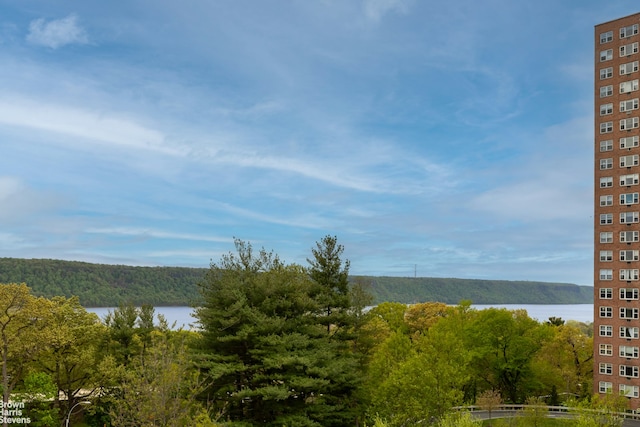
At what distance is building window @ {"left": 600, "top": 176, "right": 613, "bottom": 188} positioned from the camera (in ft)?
233

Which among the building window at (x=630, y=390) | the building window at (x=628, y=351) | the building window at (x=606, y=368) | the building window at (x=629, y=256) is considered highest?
the building window at (x=629, y=256)

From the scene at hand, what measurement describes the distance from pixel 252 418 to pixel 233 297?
975 centimetres

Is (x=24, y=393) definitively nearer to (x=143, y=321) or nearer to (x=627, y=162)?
(x=143, y=321)

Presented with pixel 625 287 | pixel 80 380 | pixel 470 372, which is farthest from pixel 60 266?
pixel 625 287

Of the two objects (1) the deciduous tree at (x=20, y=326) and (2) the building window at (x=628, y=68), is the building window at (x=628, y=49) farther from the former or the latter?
(1) the deciduous tree at (x=20, y=326)

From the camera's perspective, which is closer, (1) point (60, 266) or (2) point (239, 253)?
(2) point (239, 253)

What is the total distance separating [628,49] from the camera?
70.8 meters

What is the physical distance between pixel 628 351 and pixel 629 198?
19124 millimetres

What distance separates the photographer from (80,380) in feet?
194

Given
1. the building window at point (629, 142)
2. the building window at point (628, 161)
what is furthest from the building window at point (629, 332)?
the building window at point (629, 142)

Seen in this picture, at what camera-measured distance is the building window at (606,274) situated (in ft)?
232

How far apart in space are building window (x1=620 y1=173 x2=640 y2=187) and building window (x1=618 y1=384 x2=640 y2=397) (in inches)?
984

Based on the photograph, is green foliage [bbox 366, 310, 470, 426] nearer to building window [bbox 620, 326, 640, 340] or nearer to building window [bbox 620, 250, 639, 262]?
building window [bbox 620, 326, 640, 340]

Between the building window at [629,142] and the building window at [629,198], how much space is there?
6.19 meters
